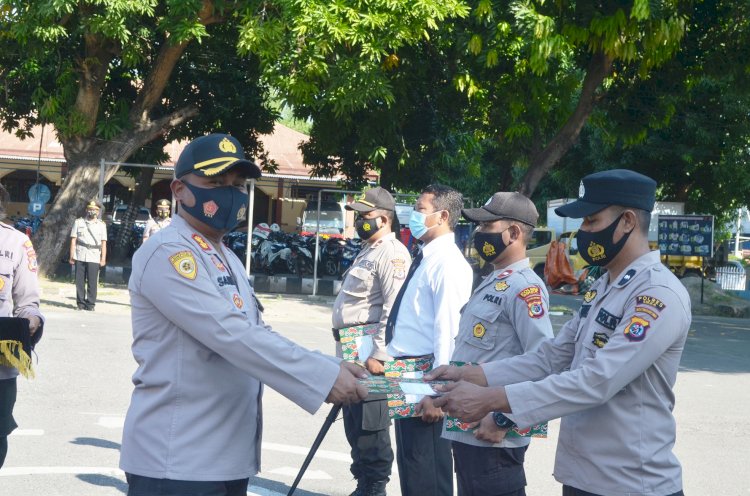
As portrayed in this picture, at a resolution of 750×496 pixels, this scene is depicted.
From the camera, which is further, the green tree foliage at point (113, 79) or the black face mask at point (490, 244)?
the green tree foliage at point (113, 79)

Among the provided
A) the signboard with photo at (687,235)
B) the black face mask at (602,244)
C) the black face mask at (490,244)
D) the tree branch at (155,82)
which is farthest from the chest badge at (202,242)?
the signboard with photo at (687,235)

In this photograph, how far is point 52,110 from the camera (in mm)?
18516

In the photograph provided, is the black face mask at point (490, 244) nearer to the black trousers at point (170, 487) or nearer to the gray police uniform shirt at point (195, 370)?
the gray police uniform shirt at point (195, 370)

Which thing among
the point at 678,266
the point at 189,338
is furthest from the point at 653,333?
the point at 678,266

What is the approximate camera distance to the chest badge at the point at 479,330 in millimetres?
4371

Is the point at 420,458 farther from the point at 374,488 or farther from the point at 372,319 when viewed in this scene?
the point at 372,319

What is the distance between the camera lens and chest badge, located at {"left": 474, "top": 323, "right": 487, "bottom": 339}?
4.37 metres

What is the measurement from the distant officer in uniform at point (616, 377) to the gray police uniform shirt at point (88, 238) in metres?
12.7

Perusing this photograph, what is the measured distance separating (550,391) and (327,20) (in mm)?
12601

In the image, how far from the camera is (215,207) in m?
3.42

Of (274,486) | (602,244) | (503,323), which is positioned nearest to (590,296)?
(602,244)

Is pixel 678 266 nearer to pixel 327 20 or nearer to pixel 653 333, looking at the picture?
pixel 327 20

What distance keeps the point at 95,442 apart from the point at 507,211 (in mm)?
4063

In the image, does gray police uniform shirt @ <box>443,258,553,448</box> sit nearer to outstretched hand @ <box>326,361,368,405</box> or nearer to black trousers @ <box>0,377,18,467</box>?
outstretched hand @ <box>326,361,368,405</box>
